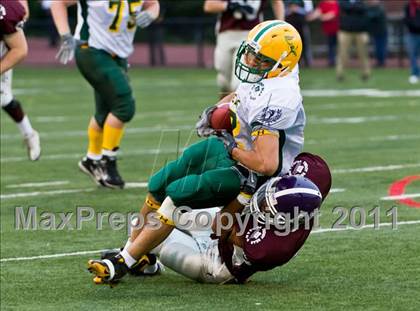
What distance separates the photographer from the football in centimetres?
584

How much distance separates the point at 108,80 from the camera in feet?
29.2

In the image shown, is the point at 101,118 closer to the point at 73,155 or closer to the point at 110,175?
the point at 110,175

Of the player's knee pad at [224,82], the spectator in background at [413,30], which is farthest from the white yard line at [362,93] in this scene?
the player's knee pad at [224,82]

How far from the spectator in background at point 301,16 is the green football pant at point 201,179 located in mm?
9763

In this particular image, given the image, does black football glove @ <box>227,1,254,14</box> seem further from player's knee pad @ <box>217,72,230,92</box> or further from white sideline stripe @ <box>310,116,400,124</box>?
white sideline stripe @ <box>310,116,400,124</box>

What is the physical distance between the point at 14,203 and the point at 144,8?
2.03m

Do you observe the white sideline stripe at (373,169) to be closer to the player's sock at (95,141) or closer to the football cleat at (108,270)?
the player's sock at (95,141)

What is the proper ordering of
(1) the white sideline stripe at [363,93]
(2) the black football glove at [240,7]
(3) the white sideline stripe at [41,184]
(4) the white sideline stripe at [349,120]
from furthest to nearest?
1. (1) the white sideline stripe at [363,93]
2. (4) the white sideline stripe at [349,120]
3. (2) the black football glove at [240,7]
4. (3) the white sideline stripe at [41,184]

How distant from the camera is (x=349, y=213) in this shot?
25.1 feet

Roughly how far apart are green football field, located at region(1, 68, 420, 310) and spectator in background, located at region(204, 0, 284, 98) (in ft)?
2.90

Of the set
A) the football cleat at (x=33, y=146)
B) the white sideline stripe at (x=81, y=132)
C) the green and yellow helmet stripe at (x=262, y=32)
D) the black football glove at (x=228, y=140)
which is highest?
the green and yellow helmet stripe at (x=262, y=32)

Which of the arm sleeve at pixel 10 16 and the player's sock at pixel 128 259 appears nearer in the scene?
the player's sock at pixel 128 259

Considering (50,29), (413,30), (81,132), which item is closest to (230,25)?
(81,132)

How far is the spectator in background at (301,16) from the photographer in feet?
54.9
